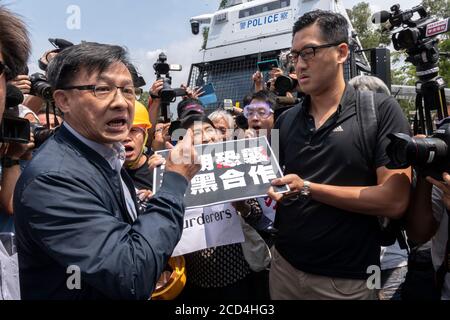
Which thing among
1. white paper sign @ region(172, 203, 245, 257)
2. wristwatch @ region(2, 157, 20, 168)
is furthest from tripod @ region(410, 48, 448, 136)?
wristwatch @ region(2, 157, 20, 168)

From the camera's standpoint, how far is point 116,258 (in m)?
1.09

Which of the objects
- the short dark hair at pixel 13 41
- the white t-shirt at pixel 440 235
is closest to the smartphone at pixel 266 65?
the white t-shirt at pixel 440 235

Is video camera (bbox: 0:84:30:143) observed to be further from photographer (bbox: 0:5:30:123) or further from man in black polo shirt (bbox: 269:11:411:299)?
man in black polo shirt (bbox: 269:11:411:299)

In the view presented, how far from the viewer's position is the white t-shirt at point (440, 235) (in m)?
1.71

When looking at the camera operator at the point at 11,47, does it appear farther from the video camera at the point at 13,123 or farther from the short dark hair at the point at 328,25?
the short dark hair at the point at 328,25

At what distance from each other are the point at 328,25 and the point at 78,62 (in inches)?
48.0

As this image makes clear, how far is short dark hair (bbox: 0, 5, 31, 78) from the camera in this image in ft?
4.20

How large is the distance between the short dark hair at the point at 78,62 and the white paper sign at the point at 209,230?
111 cm

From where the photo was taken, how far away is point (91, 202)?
117 centimetres

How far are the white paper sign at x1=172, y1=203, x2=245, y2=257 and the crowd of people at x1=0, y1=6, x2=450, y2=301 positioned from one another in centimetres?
10

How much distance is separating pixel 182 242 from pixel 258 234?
1.57 ft

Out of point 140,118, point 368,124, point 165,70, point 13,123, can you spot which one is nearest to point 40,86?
point 140,118
